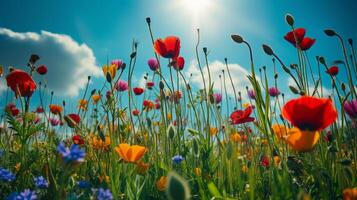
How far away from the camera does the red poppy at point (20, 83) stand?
191cm

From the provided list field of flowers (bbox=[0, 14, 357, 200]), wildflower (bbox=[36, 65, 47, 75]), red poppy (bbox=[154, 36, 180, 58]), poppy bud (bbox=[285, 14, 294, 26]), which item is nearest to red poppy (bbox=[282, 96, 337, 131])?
field of flowers (bbox=[0, 14, 357, 200])

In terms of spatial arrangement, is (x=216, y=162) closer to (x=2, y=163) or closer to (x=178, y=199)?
(x=178, y=199)

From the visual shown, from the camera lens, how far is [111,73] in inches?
94.0

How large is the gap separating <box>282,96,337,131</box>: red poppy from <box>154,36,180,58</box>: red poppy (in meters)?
1.34

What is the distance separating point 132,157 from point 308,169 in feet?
3.27

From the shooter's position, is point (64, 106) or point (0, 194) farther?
point (64, 106)

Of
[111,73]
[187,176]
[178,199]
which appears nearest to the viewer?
[178,199]

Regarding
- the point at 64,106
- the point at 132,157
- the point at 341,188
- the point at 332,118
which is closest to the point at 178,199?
the point at 332,118

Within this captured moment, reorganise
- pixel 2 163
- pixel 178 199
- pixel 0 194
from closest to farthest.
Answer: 1. pixel 178 199
2. pixel 0 194
3. pixel 2 163

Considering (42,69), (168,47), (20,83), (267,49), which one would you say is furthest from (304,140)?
(42,69)

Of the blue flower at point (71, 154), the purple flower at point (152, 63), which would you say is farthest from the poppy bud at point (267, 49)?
the purple flower at point (152, 63)

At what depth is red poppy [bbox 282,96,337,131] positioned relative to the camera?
3.50 ft

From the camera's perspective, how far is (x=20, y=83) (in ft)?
6.47

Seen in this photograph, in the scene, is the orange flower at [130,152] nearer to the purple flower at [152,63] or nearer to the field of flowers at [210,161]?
the field of flowers at [210,161]
